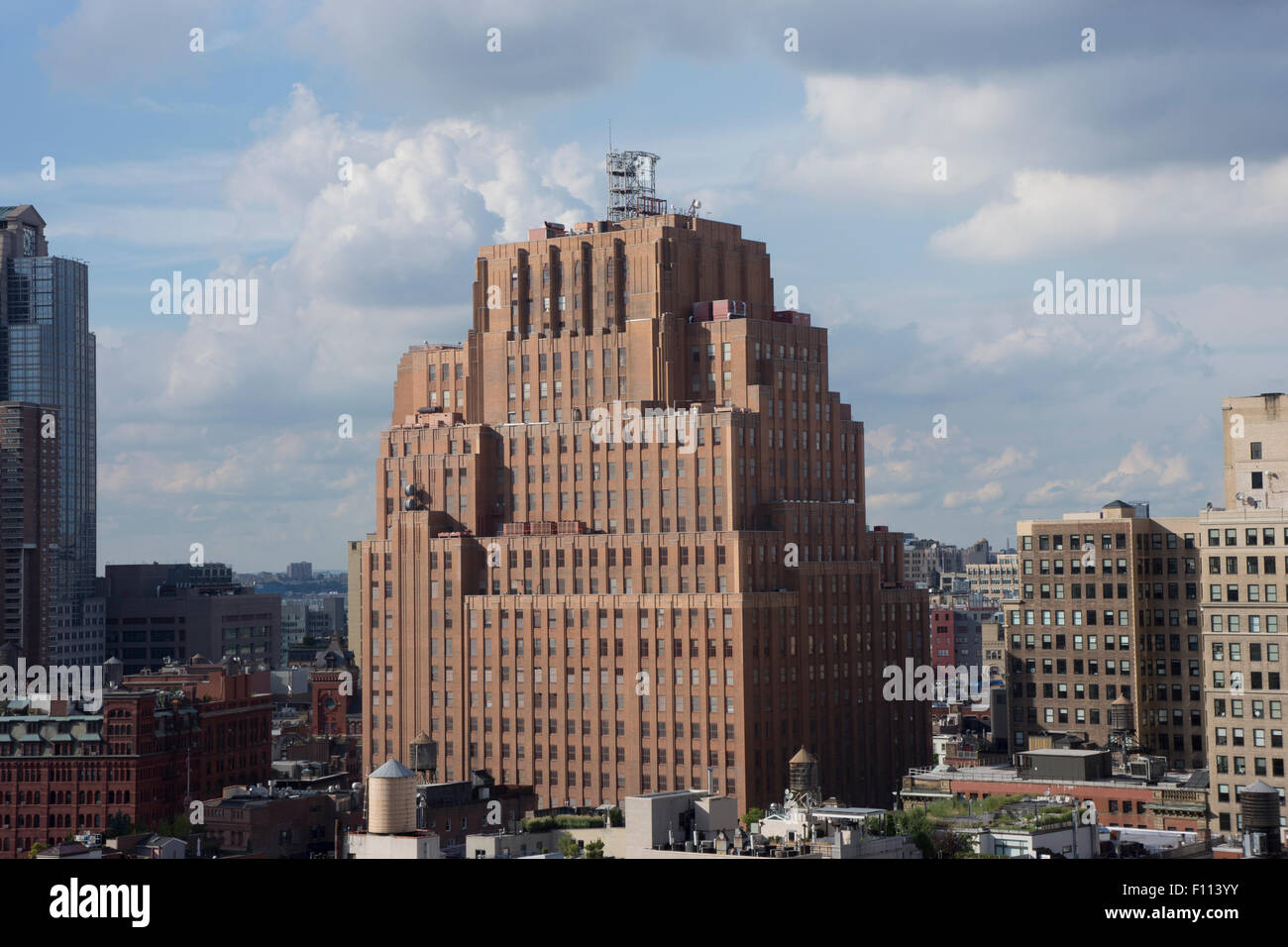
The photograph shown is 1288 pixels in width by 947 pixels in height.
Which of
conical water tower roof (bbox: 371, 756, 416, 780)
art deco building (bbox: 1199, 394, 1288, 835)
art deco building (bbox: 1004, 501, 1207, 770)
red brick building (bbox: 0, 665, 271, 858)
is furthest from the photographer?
red brick building (bbox: 0, 665, 271, 858)

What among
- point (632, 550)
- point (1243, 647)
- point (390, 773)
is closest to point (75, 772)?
point (632, 550)

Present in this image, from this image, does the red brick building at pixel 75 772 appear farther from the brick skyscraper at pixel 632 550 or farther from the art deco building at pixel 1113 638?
the art deco building at pixel 1113 638

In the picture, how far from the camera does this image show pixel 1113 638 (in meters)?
177

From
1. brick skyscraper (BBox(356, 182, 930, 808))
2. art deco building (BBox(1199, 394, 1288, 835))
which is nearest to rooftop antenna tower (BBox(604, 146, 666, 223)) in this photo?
brick skyscraper (BBox(356, 182, 930, 808))

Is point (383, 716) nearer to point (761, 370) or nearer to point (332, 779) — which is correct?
Result: point (332, 779)

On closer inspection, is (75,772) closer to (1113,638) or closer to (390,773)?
(390,773)

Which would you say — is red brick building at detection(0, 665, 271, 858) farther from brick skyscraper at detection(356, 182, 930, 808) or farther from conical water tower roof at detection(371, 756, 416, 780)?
conical water tower roof at detection(371, 756, 416, 780)

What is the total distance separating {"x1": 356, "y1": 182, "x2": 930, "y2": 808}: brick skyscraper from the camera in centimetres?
16588

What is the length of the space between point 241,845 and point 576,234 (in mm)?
77600

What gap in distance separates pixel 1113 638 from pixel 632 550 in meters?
52.0

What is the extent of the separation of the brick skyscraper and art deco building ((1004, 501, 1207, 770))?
1645cm

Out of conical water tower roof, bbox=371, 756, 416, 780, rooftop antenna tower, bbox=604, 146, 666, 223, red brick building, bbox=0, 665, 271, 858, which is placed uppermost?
rooftop antenna tower, bbox=604, 146, 666, 223

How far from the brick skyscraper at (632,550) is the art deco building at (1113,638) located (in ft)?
54.0

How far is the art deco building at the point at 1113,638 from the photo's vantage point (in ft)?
574
